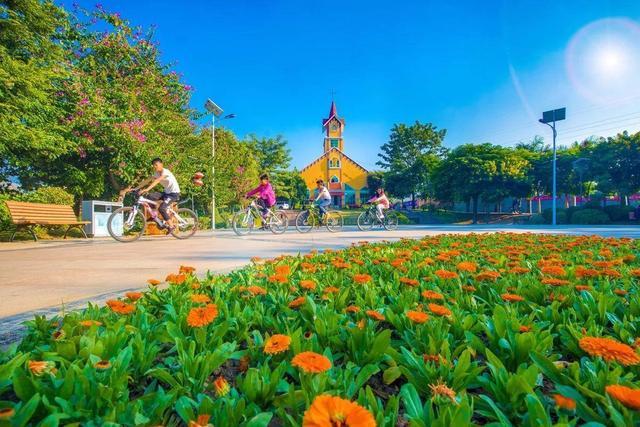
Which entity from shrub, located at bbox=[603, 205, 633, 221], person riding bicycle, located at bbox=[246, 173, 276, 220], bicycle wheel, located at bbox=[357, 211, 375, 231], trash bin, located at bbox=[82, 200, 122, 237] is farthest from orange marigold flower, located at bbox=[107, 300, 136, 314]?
shrub, located at bbox=[603, 205, 633, 221]

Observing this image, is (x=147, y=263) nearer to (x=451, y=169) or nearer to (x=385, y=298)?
(x=385, y=298)

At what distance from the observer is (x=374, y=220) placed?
14.4 meters

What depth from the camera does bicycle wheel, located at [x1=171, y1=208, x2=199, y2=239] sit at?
29.4 feet

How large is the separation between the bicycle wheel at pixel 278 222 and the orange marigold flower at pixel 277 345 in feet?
31.9

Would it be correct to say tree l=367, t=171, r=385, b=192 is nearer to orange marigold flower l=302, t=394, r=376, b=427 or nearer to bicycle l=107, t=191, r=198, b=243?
bicycle l=107, t=191, r=198, b=243

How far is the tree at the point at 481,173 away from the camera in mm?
29891

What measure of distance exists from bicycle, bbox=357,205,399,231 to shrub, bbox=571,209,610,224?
53.7 ft

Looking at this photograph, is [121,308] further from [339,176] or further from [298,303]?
[339,176]

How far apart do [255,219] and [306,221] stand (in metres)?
2.05

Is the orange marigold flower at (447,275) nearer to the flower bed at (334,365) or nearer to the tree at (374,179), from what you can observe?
the flower bed at (334,365)

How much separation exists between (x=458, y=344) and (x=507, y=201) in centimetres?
5069

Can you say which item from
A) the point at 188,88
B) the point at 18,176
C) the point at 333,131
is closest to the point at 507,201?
the point at 333,131

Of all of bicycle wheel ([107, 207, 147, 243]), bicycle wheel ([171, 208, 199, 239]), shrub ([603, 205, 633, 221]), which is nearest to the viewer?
bicycle wheel ([107, 207, 147, 243])

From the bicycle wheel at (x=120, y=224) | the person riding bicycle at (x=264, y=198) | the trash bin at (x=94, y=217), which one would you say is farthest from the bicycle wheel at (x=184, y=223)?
the trash bin at (x=94, y=217)
